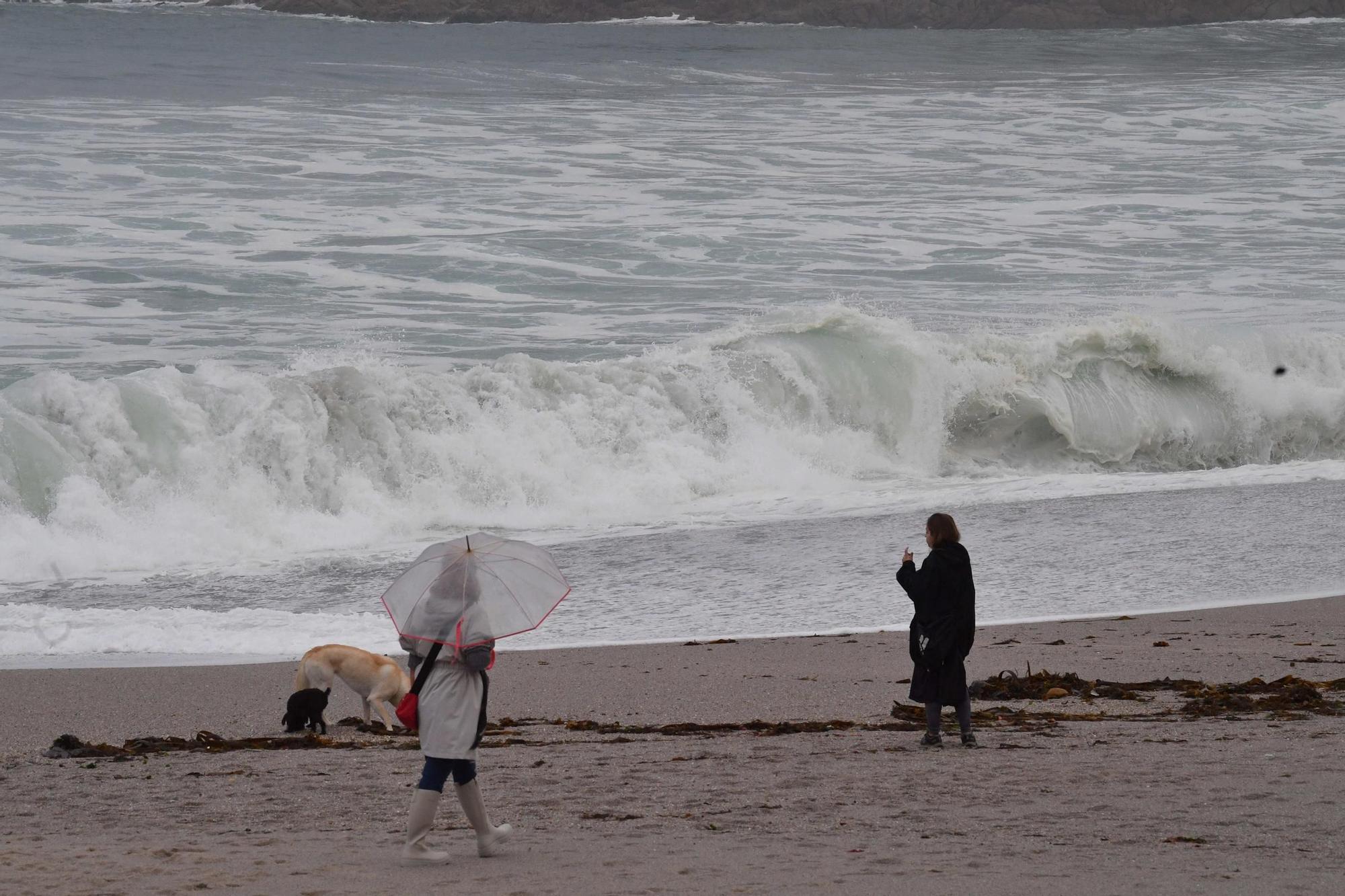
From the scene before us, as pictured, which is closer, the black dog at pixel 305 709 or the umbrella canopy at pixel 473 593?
the umbrella canopy at pixel 473 593

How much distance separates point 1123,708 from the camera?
7398mm

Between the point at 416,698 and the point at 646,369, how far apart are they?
11.8 metres

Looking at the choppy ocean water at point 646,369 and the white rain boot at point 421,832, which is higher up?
the choppy ocean water at point 646,369

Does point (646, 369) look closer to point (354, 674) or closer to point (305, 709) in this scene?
point (354, 674)

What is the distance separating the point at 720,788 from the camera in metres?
5.87

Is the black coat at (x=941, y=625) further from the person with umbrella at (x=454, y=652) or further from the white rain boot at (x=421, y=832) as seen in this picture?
the white rain boot at (x=421, y=832)

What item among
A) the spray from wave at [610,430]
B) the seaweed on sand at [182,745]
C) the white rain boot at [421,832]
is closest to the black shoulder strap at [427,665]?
the white rain boot at [421,832]

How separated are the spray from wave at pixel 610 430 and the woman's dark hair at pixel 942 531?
7.30 metres

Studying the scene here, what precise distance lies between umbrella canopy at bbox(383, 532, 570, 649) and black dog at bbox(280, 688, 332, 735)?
2.04 metres

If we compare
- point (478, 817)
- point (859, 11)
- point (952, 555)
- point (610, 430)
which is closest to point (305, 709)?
point (478, 817)

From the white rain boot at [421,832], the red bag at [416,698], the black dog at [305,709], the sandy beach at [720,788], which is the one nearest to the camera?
the sandy beach at [720,788]

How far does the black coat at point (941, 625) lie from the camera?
661cm

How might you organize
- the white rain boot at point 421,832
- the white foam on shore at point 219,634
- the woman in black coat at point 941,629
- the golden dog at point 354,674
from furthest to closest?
1. the white foam on shore at point 219,634
2. the golden dog at point 354,674
3. the woman in black coat at point 941,629
4. the white rain boot at point 421,832

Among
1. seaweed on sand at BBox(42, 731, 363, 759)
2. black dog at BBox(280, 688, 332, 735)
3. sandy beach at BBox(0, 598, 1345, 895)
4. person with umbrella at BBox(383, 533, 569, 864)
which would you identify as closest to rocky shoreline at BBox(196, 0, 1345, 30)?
sandy beach at BBox(0, 598, 1345, 895)
